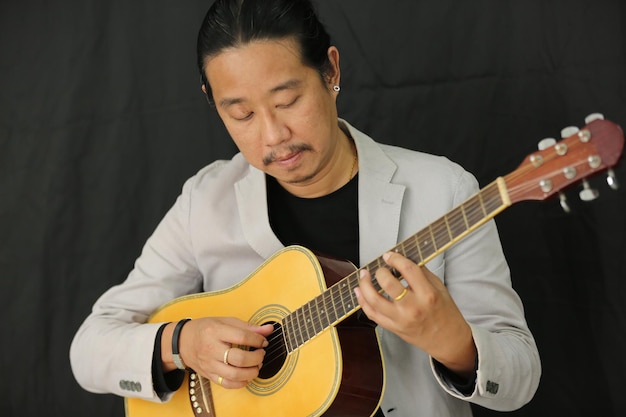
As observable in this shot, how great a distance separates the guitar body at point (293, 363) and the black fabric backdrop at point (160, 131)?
0.74 meters

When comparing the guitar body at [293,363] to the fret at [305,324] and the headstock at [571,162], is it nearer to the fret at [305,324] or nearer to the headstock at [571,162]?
the fret at [305,324]

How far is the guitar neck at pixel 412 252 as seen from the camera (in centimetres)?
117

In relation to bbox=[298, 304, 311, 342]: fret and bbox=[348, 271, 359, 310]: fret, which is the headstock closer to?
bbox=[348, 271, 359, 310]: fret

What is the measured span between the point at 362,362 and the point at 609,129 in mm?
685

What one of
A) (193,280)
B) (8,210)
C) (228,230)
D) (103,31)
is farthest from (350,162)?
(8,210)

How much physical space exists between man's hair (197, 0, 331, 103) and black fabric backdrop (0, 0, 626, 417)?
23.2 inches

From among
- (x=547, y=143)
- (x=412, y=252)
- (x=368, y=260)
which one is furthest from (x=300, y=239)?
(x=547, y=143)

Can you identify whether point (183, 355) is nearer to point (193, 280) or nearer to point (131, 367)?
point (131, 367)

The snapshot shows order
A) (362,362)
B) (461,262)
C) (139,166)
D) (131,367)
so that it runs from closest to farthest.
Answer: (362,362) < (461,262) < (131,367) < (139,166)

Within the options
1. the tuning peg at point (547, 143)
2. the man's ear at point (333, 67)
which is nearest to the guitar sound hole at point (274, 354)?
the man's ear at point (333, 67)

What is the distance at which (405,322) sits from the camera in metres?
1.28

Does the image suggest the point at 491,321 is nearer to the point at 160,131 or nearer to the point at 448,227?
the point at 448,227

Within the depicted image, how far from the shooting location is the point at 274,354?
1.60 meters

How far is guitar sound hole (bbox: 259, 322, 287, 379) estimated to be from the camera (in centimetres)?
158
